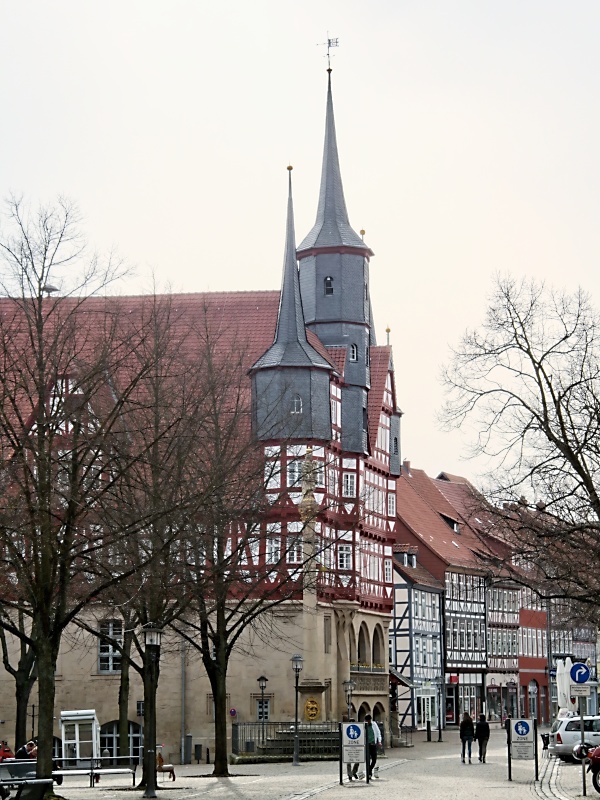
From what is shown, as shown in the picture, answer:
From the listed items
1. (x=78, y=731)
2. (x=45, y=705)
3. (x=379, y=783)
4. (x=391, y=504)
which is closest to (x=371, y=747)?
(x=379, y=783)

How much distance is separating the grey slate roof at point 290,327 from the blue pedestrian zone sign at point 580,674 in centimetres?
3316

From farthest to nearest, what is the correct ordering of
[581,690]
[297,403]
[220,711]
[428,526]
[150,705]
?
[428,526] → [297,403] → [220,711] → [150,705] → [581,690]

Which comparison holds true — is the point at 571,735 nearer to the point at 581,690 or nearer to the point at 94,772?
the point at 94,772

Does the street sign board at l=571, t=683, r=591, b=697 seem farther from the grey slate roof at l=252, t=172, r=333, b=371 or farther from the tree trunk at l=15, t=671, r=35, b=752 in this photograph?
the grey slate roof at l=252, t=172, r=333, b=371

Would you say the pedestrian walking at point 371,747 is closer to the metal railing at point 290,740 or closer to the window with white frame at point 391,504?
the metal railing at point 290,740

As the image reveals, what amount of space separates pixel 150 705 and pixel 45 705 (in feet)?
17.6

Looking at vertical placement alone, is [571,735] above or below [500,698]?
above

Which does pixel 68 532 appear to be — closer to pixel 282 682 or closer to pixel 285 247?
pixel 282 682

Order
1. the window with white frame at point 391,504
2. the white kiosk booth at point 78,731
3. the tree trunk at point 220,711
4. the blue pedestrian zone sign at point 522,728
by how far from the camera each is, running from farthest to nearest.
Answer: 1. the window with white frame at point 391,504
2. the white kiosk booth at point 78,731
3. the tree trunk at point 220,711
4. the blue pedestrian zone sign at point 522,728

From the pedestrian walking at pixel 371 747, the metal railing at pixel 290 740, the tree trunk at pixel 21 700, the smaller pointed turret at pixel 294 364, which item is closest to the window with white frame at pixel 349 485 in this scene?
the smaller pointed turret at pixel 294 364

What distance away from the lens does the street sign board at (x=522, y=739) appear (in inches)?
1382

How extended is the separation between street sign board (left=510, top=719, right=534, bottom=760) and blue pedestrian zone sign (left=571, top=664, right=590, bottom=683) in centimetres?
844

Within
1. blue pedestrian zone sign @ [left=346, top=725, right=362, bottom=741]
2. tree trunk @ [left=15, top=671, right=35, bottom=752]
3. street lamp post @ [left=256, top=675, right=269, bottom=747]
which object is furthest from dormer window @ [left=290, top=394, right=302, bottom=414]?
blue pedestrian zone sign @ [left=346, top=725, right=362, bottom=741]

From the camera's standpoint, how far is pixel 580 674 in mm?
26625
